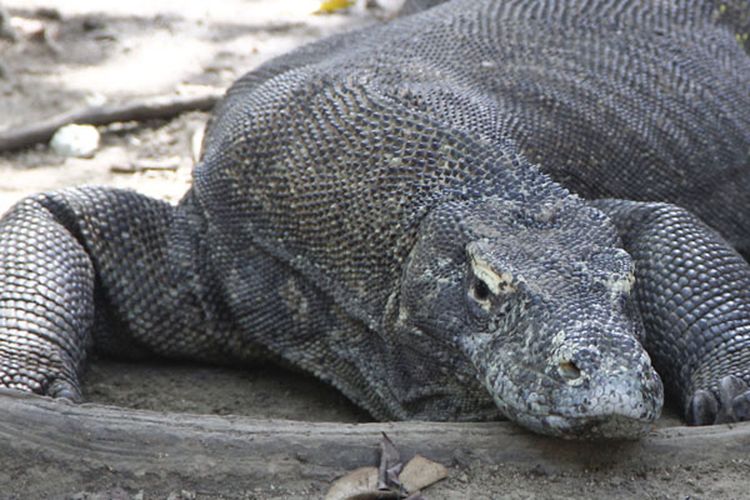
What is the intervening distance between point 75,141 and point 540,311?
169 inches

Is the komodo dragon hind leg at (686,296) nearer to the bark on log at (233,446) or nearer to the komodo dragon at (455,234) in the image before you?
the komodo dragon at (455,234)

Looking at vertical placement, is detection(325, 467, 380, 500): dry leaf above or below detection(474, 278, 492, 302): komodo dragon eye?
below

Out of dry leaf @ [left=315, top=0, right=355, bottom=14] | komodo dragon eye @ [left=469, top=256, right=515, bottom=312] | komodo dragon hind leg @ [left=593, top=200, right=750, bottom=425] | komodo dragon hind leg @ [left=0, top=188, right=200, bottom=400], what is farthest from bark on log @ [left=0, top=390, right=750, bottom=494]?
dry leaf @ [left=315, top=0, right=355, bottom=14]

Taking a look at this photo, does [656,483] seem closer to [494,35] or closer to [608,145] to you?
[608,145]

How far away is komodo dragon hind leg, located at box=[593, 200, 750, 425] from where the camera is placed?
448 cm

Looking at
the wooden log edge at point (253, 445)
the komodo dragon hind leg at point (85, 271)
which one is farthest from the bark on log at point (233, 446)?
the komodo dragon hind leg at point (85, 271)

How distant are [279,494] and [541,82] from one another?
280 centimetres

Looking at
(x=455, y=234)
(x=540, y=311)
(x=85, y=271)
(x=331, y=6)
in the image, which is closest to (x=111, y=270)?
(x=85, y=271)

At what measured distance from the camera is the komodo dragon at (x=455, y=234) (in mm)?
3621

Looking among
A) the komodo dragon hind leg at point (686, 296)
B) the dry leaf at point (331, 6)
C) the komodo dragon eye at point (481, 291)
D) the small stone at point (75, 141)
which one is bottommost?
the small stone at point (75, 141)

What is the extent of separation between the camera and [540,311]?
11.4 ft

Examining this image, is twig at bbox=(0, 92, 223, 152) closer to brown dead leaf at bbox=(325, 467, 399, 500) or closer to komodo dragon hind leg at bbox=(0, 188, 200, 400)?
komodo dragon hind leg at bbox=(0, 188, 200, 400)

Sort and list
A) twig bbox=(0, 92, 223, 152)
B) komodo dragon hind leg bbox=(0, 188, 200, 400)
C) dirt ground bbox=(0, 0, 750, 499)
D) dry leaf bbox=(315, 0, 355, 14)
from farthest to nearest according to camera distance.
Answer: dry leaf bbox=(315, 0, 355, 14) → twig bbox=(0, 92, 223, 152) → komodo dragon hind leg bbox=(0, 188, 200, 400) → dirt ground bbox=(0, 0, 750, 499)

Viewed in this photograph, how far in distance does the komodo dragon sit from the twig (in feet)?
5.17
